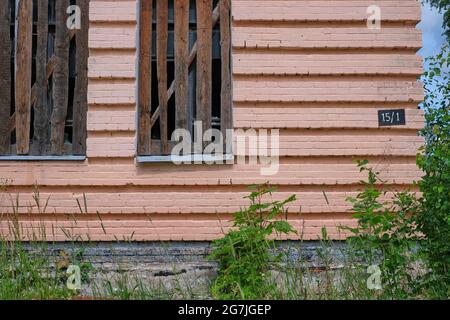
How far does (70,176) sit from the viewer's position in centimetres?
Result: 578

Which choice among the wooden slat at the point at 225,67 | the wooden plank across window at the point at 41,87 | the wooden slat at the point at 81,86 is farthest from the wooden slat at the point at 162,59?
the wooden plank across window at the point at 41,87

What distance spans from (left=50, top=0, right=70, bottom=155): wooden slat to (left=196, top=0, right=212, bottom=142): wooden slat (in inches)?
56.0

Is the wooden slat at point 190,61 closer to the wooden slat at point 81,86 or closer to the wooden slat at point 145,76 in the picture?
the wooden slat at point 145,76

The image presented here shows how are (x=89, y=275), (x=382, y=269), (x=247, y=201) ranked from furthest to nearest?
1. (x=247, y=201)
2. (x=89, y=275)
3. (x=382, y=269)

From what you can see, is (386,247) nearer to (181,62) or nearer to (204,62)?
(204,62)

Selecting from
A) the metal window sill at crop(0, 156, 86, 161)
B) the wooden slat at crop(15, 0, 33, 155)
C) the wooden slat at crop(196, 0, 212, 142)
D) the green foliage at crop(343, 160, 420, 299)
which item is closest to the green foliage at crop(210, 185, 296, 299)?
the green foliage at crop(343, 160, 420, 299)

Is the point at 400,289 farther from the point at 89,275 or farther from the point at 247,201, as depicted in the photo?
the point at 89,275

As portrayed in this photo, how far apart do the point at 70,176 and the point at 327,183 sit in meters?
2.69

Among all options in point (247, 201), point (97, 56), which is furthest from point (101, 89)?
point (247, 201)

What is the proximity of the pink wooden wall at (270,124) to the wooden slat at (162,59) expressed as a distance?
0.26 metres

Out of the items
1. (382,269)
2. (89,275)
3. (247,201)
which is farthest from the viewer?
(247,201)

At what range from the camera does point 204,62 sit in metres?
5.98

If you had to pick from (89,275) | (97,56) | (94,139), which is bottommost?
(89,275)

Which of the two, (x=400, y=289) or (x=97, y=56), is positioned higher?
(x=97, y=56)
